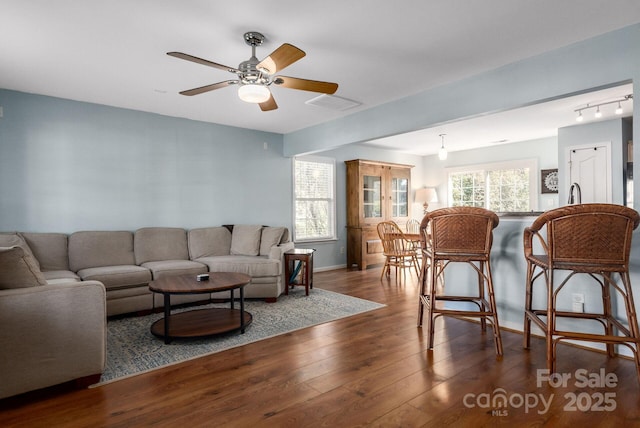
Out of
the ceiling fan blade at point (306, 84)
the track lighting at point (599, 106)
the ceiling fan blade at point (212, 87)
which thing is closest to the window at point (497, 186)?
the track lighting at point (599, 106)

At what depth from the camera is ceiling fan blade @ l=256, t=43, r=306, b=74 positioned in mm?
2148


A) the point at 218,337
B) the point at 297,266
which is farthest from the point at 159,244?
the point at 218,337

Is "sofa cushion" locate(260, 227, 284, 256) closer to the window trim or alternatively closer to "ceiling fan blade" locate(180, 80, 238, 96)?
"ceiling fan blade" locate(180, 80, 238, 96)

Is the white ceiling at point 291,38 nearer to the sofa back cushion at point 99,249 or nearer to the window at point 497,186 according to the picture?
the sofa back cushion at point 99,249

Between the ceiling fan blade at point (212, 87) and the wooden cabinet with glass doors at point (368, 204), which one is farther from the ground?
the ceiling fan blade at point (212, 87)

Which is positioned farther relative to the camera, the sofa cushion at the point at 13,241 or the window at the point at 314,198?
the window at the point at 314,198

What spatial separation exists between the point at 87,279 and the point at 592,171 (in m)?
6.89

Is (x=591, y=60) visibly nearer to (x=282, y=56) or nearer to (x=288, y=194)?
(x=282, y=56)

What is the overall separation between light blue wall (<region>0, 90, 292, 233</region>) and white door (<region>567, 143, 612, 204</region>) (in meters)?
4.80

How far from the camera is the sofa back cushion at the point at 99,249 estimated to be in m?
3.92

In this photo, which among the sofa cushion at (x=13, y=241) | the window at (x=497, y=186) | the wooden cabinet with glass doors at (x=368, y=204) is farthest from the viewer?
the window at (x=497, y=186)

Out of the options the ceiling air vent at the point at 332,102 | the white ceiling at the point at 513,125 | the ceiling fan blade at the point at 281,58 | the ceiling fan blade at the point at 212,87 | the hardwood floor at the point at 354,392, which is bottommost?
the hardwood floor at the point at 354,392

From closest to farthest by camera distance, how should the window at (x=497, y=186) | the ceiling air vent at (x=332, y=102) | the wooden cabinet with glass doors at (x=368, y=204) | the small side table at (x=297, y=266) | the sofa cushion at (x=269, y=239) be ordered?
the ceiling air vent at (x=332, y=102)
the small side table at (x=297, y=266)
the sofa cushion at (x=269, y=239)
the wooden cabinet with glass doors at (x=368, y=204)
the window at (x=497, y=186)

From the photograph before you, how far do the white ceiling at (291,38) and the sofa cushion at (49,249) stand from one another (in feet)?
5.17
